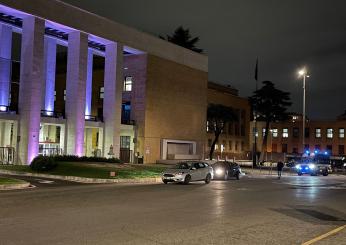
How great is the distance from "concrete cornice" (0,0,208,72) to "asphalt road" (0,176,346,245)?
27111 millimetres

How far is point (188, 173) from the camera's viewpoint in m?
30.2

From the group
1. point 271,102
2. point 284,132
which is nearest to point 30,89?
point 271,102

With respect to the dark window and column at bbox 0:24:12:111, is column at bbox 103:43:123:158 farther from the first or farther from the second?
column at bbox 0:24:12:111

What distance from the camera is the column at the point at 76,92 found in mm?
47156

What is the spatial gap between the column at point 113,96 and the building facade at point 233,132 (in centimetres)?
3463

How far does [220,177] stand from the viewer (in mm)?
37875

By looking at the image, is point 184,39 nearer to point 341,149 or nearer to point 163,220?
point 341,149

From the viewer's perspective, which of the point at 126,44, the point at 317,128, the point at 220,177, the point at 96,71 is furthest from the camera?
the point at 317,128

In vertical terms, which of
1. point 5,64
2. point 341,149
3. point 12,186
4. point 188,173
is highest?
point 5,64

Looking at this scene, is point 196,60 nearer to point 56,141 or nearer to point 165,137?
point 165,137

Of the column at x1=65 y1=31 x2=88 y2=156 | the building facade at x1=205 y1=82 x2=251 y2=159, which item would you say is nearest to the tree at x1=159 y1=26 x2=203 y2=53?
the building facade at x1=205 y1=82 x2=251 y2=159

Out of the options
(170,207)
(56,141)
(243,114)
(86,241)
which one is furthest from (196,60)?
(86,241)

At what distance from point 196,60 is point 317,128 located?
5222 cm

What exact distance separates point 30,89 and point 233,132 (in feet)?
185
